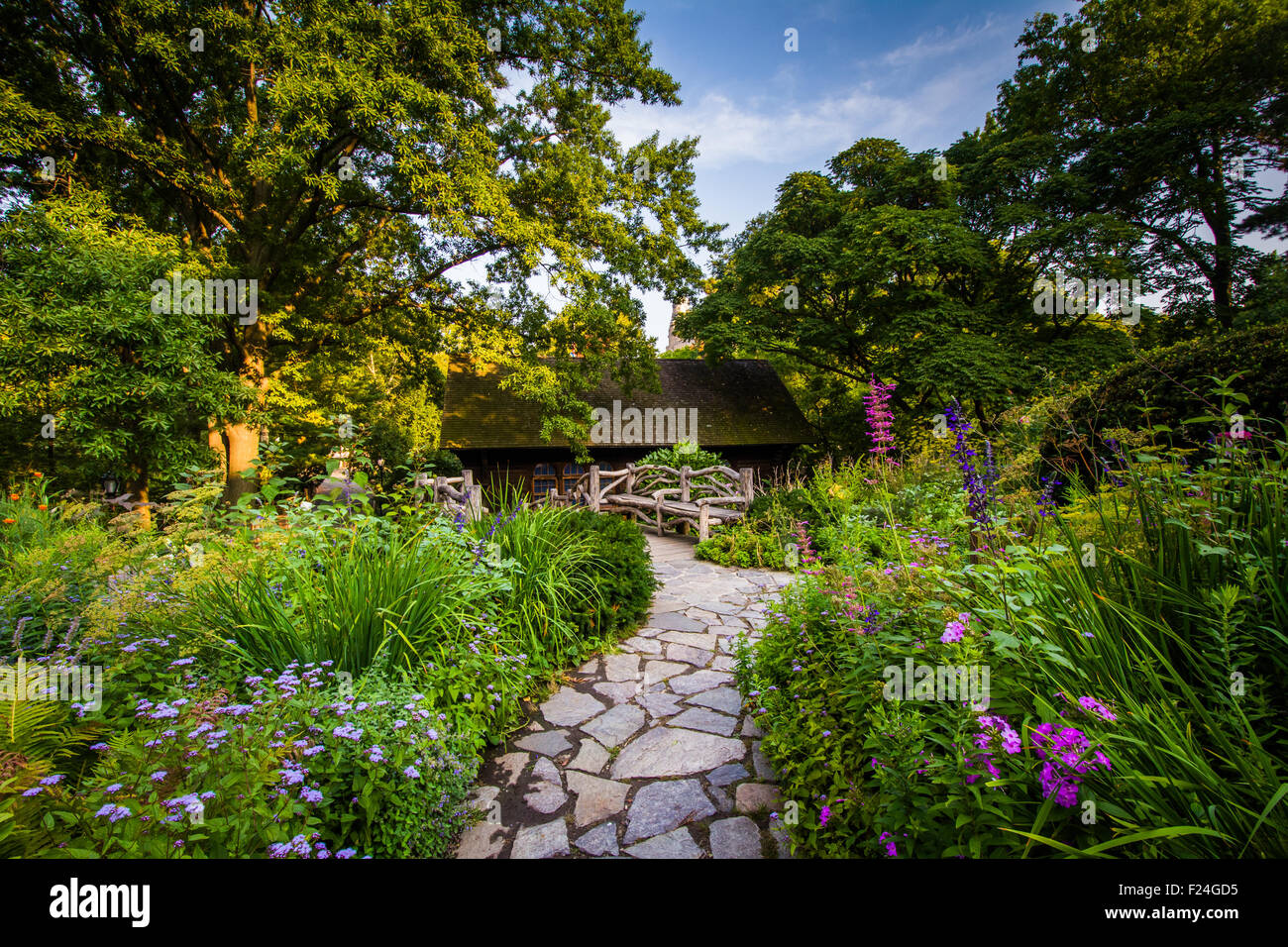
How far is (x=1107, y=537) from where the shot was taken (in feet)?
7.09

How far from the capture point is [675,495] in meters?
11.5

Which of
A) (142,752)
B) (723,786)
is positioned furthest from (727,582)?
(142,752)

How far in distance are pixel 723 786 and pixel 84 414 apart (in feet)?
34.7

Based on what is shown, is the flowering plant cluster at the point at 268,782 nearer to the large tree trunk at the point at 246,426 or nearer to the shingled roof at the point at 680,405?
the large tree trunk at the point at 246,426

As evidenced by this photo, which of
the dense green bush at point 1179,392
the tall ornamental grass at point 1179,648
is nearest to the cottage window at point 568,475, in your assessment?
the dense green bush at point 1179,392

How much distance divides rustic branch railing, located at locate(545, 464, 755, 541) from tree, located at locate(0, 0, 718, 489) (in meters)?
2.36

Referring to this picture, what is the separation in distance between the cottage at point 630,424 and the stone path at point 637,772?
1174 cm

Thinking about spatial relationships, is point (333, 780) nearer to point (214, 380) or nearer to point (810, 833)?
point (810, 833)

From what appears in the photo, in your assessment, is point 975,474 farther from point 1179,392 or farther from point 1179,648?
point 1179,392

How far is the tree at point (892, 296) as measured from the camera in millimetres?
14414

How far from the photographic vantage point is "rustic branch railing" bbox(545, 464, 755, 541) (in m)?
10.0

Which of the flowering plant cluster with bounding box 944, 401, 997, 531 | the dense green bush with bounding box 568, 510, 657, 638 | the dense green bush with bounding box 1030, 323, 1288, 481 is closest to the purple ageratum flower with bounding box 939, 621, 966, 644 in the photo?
the flowering plant cluster with bounding box 944, 401, 997, 531
